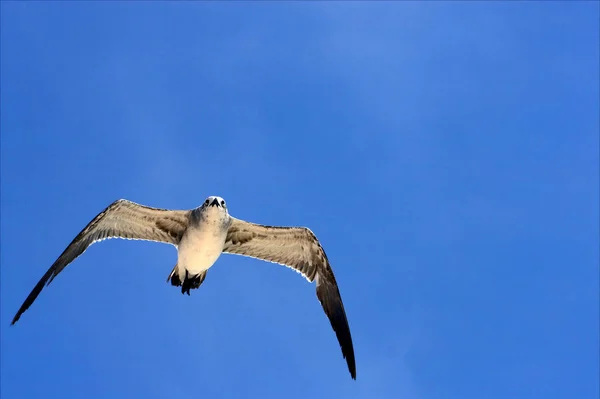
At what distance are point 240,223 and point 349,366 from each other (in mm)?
5827

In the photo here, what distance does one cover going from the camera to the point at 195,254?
22844 mm

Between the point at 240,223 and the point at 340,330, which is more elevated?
the point at 240,223

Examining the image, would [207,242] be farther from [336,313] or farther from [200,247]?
[336,313]

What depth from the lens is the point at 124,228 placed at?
930 inches

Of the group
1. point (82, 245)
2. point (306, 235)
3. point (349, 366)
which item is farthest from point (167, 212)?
point (349, 366)

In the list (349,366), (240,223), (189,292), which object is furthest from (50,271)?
(349,366)

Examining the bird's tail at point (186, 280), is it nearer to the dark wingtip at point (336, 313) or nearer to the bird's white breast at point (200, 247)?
the bird's white breast at point (200, 247)

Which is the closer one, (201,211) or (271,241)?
(201,211)

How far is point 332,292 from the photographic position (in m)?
24.4

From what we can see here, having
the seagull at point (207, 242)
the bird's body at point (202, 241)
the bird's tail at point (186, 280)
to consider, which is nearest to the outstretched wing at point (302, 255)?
the seagull at point (207, 242)

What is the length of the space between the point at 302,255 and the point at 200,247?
11.7 ft

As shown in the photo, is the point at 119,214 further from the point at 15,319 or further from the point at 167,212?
the point at 15,319

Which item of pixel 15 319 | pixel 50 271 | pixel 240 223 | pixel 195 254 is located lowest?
pixel 15 319

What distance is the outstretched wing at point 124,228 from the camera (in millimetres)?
22859
